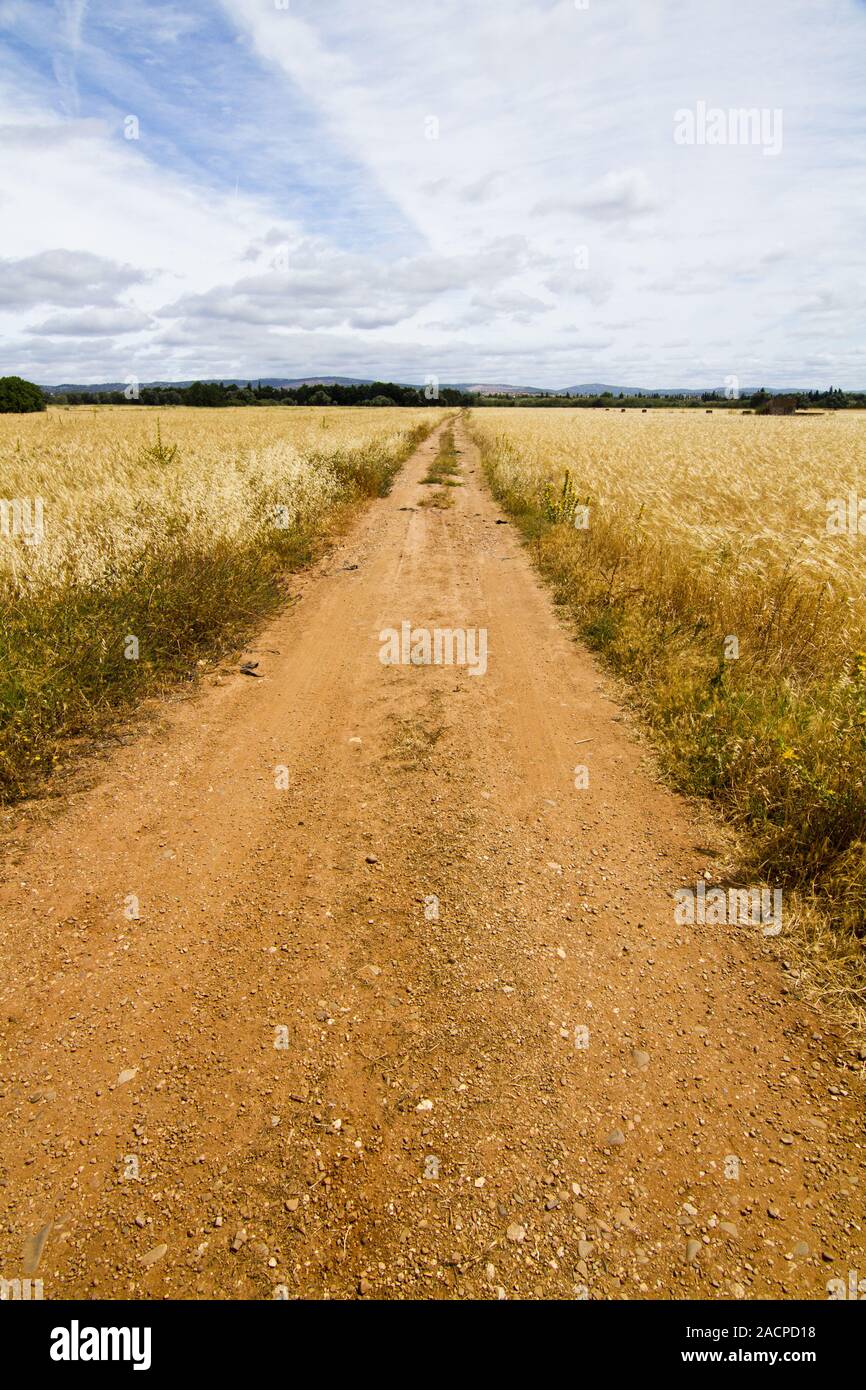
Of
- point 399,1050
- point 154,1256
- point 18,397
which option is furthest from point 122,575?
point 18,397

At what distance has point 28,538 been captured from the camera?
8.29m

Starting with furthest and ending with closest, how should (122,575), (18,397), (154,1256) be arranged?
1. (18,397)
2. (122,575)
3. (154,1256)

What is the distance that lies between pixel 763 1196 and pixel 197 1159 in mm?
2168

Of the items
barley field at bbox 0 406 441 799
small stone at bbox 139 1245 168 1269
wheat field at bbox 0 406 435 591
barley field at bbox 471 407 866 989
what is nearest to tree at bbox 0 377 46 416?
wheat field at bbox 0 406 435 591

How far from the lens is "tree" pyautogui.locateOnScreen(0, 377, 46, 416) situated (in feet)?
200

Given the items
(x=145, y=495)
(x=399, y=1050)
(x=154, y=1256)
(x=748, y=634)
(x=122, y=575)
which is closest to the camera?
(x=154, y=1256)

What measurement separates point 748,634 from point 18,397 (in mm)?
76478

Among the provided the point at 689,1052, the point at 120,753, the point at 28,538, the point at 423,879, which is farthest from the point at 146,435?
the point at 689,1052

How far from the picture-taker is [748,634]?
6.75 m

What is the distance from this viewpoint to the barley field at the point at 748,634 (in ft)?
13.3

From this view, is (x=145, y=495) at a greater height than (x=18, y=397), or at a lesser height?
lesser

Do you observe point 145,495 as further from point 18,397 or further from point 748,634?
point 18,397

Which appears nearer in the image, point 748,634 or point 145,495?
point 748,634
